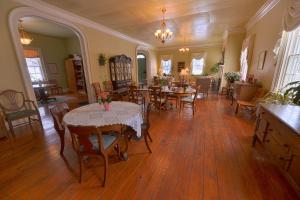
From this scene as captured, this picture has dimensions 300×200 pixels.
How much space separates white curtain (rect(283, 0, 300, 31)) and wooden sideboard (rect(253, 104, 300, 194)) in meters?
1.50

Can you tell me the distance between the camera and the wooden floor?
1.51 meters

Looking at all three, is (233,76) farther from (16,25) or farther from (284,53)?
(16,25)

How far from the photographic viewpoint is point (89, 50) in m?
4.54

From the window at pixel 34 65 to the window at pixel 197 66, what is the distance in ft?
29.5

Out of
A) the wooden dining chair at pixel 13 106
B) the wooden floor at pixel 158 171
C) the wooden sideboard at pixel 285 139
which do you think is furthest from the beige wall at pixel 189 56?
the wooden dining chair at pixel 13 106

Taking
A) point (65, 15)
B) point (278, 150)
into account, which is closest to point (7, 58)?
point (65, 15)

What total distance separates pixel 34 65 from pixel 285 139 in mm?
9167

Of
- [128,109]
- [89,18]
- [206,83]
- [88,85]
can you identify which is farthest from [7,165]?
[206,83]

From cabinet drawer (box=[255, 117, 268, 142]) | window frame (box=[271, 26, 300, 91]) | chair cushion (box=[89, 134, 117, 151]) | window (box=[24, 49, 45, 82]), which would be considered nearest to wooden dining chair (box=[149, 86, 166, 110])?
chair cushion (box=[89, 134, 117, 151])

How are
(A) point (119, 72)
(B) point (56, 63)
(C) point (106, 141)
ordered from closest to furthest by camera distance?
(C) point (106, 141), (A) point (119, 72), (B) point (56, 63)

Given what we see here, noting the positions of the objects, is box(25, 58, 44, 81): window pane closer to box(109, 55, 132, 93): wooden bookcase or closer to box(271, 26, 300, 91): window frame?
box(109, 55, 132, 93): wooden bookcase

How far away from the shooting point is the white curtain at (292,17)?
2158 millimetres

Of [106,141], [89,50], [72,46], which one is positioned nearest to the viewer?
[106,141]

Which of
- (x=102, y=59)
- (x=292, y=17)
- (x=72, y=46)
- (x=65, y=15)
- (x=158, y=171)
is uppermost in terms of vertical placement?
(x=65, y=15)
